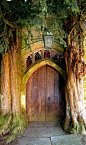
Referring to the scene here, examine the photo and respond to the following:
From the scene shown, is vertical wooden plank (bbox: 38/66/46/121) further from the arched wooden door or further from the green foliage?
the green foliage

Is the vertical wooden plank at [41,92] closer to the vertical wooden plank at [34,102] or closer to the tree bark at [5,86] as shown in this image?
the vertical wooden plank at [34,102]

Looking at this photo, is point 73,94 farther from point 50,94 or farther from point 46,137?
point 46,137

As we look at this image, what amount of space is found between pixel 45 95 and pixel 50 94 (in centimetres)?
17

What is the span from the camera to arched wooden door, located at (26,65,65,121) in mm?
4824

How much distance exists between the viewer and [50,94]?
15.9ft

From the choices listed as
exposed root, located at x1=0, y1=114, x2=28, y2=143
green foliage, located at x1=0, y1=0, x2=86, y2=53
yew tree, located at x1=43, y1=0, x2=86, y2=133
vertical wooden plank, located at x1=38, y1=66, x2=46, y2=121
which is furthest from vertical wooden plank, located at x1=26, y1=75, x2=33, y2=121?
green foliage, located at x1=0, y1=0, x2=86, y2=53

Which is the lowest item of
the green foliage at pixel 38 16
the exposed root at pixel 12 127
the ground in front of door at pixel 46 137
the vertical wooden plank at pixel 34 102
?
the ground in front of door at pixel 46 137

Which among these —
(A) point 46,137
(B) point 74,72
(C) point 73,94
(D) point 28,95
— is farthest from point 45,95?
(A) point 46,137

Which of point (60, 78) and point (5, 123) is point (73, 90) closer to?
point (60, 78)

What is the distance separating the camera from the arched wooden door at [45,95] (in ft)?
15.8

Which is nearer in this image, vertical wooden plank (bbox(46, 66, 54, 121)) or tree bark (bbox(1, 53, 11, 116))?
tree bark (bbox(1, 53, 11, 116))

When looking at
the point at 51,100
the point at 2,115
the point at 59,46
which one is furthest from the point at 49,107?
the point at 59,46

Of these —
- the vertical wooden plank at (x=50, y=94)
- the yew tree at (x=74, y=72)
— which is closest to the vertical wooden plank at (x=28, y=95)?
the vertical wooden plank at (x=50, y=94)

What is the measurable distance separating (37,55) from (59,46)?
2.59 ft
